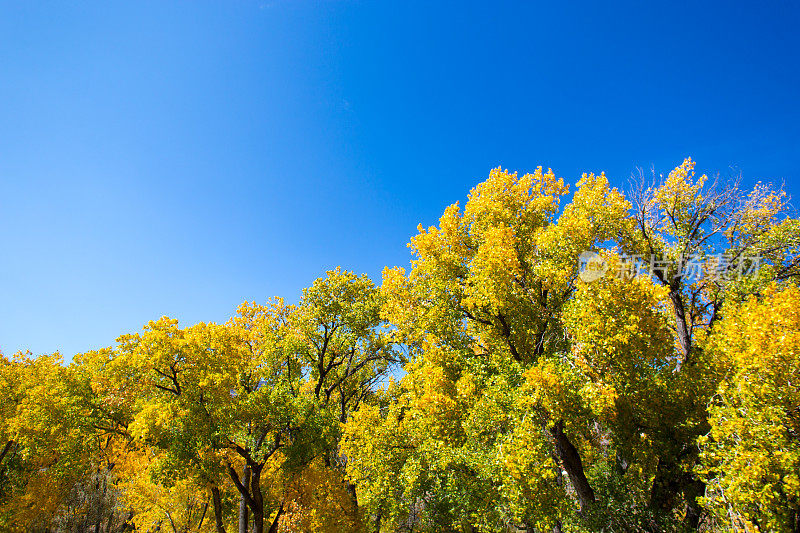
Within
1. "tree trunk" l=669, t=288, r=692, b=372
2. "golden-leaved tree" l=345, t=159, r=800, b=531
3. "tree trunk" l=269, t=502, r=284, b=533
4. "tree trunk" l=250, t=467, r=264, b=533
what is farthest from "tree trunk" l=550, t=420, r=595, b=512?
"tree trunk" l=269, t=502, r=284, b=533

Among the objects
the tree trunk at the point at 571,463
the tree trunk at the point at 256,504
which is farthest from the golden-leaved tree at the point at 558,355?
the tree trunk at the point at 256,504

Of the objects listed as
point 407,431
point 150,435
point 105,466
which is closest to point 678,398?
point 407,431

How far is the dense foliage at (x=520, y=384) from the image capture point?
886cm

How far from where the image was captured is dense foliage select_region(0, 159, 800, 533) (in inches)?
349

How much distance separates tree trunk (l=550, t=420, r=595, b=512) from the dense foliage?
7 cm

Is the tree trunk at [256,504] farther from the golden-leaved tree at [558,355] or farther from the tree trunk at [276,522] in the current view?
the golden-leaved tree at [558,355]

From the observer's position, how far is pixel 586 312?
9.57m

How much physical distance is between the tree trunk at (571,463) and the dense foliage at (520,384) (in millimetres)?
66

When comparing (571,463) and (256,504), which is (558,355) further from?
(256,504)

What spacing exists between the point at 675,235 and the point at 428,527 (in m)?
15.6

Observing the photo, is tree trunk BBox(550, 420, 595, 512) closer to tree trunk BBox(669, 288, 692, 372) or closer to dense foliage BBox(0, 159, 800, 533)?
dense foliage BBox(0, 159, 800, 533)

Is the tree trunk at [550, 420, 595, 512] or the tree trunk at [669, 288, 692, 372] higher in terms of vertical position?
the tree trunk at [669, 288, 692, 372]

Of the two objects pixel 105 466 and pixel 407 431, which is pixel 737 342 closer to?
pixel 407 431

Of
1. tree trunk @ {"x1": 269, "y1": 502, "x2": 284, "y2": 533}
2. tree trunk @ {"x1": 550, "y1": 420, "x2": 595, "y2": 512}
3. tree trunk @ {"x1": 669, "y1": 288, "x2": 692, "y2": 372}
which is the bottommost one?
tree trunk @ {"x1": 269, "y1": 502, "x2": 284, "y2": 533}
